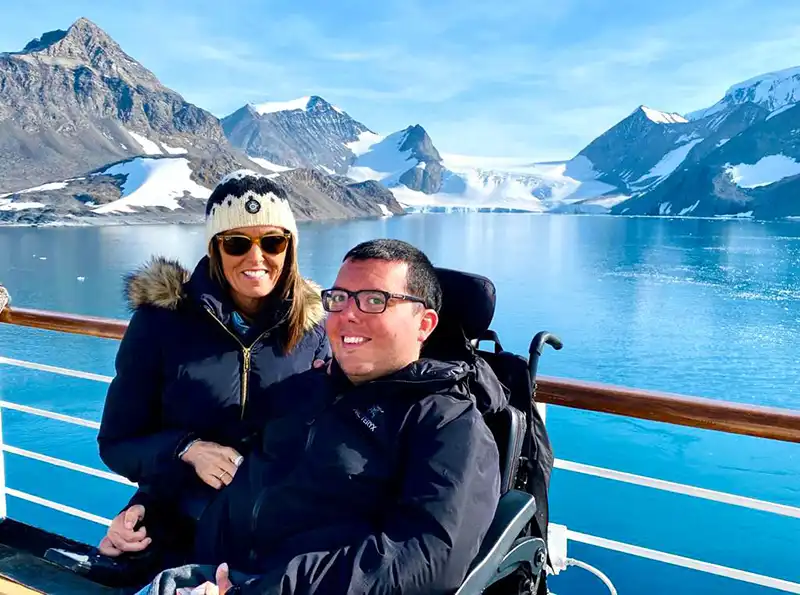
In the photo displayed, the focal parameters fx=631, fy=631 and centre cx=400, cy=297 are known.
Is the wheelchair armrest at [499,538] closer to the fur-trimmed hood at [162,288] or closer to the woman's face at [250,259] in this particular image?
the fur-trimmed hood at [162,288]

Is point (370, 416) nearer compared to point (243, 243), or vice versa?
point (370, 416)

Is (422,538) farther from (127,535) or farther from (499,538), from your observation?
(127,535)

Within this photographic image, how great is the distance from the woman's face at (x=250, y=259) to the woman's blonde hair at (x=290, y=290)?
2 centimetres

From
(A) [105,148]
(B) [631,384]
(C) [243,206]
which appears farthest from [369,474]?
(A) [105,148]

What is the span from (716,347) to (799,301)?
8.26 metres

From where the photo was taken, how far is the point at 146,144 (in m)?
150

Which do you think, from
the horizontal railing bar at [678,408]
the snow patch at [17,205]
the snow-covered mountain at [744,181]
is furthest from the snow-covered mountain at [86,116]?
the horizontal railing bar at [678,408]

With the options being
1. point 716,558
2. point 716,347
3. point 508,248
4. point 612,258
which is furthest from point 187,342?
point 508,248

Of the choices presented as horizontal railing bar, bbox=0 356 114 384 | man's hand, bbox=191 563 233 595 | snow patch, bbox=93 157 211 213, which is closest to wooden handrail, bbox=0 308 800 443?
man's hand, bbox=191 563 233 595

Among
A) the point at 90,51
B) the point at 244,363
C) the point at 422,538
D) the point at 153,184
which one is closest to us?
the point at 422,538

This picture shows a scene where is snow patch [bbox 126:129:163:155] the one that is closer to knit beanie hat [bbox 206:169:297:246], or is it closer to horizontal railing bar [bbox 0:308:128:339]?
horizontal railing bar [bbox 0:308:128:339]

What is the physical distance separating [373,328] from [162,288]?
656mm

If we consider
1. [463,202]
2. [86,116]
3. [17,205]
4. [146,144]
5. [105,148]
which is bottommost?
[17,205]

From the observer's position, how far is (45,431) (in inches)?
396
